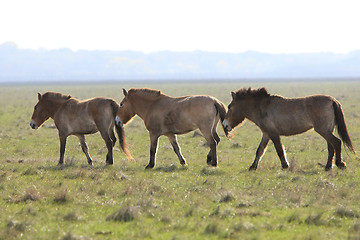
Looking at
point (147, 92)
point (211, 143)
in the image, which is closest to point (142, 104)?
point (147, 92)

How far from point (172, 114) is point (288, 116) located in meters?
3.12

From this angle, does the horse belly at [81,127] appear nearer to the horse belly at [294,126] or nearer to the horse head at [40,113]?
the horse head at [40,113]

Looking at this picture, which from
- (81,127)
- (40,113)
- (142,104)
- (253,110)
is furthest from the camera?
(40,113)

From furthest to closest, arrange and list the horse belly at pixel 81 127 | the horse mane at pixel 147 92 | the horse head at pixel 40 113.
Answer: the horse head at pixel 40 113 < the horse belly at pixel 81 127 < the horse mane at pixel 147 92

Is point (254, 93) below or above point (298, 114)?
above

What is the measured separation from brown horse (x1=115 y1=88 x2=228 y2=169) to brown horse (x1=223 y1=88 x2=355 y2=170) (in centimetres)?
50

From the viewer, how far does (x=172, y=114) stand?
44.4ft

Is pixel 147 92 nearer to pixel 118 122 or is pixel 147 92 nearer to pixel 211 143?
pixel 118 122

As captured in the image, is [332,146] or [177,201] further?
[332,146]

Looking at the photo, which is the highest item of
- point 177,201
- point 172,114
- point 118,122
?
point 172,114

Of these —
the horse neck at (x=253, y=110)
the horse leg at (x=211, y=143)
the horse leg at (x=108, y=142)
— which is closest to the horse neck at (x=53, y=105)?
the horse leg at (x=108, y=142)

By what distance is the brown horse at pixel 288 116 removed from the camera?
475 inches

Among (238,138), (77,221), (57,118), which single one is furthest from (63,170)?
(238,138)

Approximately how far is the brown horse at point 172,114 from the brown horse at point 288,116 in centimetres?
50
